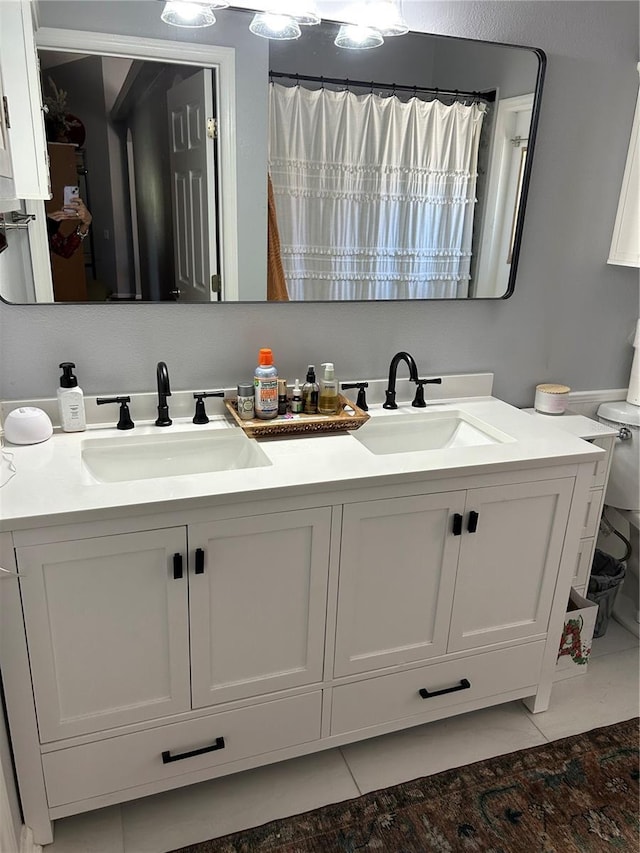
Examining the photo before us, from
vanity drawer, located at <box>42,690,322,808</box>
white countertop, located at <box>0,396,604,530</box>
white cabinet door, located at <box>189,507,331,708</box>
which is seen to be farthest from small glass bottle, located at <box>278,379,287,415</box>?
vanity drawer, located at <box>42,690,322,808</box>

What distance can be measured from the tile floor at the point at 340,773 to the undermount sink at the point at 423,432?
0.84 meters

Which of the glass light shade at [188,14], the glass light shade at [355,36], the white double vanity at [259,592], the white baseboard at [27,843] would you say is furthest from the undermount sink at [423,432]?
the white baseboard at [27,843]

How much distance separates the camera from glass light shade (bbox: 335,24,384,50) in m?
1.77

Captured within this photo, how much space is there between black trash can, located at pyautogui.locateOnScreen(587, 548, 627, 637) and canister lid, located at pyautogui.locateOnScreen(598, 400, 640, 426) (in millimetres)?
522

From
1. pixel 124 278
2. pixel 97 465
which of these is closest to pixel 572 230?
pixel 124 278

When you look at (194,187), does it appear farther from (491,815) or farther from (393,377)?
(491,815)

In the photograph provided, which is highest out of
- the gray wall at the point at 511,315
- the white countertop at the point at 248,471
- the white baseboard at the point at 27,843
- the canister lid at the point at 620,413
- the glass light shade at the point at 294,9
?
the glass light shade at the point at 294,9

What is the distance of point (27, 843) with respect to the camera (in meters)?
1.54

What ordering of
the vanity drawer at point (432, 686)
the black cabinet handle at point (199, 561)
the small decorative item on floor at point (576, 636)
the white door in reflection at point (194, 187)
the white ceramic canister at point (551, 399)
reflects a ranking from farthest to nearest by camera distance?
1. the white ceramic canister at point (551, 399)
2. the small decorative item on floor at point (576, 636)
3. the vanity drawer at point (432, 686)
4. the white door in reflection at point (194, 187)
5. the black cabinet handle at point (199, 561)

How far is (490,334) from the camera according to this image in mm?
2234

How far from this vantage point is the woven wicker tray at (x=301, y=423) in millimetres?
1780

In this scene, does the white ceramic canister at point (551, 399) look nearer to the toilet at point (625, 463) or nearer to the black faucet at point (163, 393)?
the toilet at point (625, 463)

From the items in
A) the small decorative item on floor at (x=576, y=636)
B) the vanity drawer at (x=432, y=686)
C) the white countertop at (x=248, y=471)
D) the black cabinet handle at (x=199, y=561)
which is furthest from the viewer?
the small decorative item on floor at (x=576, y=636)

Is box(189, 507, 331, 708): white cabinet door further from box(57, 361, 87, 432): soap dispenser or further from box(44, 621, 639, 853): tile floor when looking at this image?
box(57, 361, 87, 432): soap dispenser
